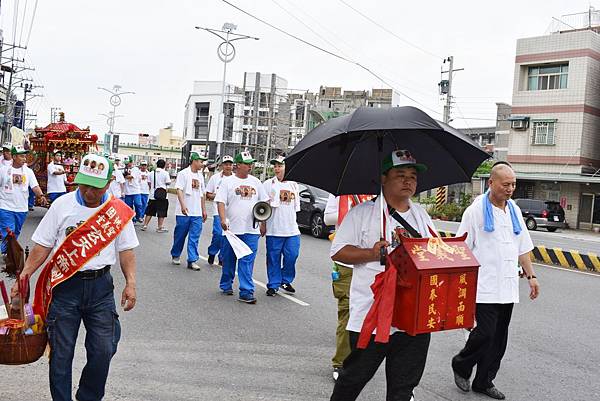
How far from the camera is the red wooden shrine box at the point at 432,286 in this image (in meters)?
3.04

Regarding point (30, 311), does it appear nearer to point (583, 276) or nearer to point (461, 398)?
point (461, 398)

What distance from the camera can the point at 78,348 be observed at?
229 inches

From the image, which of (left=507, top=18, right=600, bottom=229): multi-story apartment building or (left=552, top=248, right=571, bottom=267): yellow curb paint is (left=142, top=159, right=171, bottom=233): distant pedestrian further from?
(left=507, top=18, right=600, bottom=229): multi-story apartment building

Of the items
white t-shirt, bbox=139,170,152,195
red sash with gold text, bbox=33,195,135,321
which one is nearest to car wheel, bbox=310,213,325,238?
white t-shirt, bbox=139,170,152,195

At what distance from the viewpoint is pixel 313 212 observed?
17.2 meters

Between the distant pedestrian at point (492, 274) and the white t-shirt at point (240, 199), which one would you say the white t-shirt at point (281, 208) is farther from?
the distant pedestrian at point (492, 274)

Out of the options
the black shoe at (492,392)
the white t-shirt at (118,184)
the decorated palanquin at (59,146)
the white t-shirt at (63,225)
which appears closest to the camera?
the white t-shirt at (63,225)

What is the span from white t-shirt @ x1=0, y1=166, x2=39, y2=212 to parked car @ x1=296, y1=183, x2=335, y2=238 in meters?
8.17

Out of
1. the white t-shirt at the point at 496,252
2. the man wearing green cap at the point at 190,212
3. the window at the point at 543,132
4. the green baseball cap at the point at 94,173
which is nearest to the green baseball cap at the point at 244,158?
the man wearing green cap at the point at 190,212

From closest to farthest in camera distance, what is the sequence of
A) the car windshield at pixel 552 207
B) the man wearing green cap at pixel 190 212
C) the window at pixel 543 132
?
the man wearing green cap at pixel 190 212
the car windshield at pixel 552 207
the window at pixel 543 132

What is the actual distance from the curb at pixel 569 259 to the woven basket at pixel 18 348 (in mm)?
12634

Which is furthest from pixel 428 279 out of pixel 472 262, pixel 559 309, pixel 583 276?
pixel 583 276

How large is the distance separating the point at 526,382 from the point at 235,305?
3.83 m

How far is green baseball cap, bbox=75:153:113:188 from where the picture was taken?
386 centimetres
